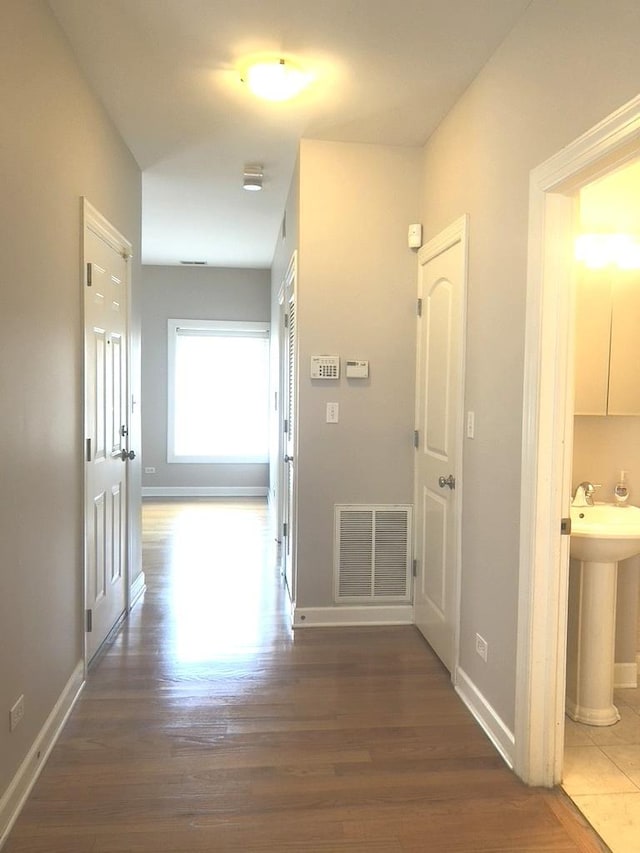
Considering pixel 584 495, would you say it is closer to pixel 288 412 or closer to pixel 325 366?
pixel 325 366

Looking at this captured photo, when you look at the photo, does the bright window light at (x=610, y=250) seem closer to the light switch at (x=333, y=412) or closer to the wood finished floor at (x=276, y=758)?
the light switch at (x=333, y=412)

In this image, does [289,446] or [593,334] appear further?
[289,446]

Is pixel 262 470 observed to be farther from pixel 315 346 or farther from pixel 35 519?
pixel 35 519

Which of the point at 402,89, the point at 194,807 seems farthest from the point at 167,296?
the point at 194,807

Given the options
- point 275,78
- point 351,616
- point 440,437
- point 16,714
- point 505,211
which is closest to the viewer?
point 16,714

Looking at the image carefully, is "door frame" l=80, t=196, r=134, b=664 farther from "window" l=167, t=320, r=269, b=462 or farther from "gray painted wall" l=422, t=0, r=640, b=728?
"window" l=167, t=320, r=269, b=462

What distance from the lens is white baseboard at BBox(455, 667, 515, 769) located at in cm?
230

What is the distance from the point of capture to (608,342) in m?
2.83

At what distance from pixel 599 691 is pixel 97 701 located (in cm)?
212

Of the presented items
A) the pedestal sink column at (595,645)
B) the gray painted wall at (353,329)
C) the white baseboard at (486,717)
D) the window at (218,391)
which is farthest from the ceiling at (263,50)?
the window at (218,391)

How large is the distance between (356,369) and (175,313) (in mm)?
4674

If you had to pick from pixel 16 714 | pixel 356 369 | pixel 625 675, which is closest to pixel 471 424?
pixel 356 369

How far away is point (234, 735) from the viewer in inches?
96.3

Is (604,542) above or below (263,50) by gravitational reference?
below
